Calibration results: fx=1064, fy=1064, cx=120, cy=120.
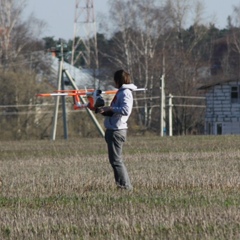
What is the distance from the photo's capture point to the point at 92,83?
7894cm

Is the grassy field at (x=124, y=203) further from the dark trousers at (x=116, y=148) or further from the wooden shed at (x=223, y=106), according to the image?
the wooden shed at (x=223, y=106)

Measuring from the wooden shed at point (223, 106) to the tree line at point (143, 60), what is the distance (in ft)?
3.25

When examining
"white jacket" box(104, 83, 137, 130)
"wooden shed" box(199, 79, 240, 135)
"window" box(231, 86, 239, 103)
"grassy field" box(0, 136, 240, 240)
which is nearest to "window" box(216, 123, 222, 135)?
"wooden shed" box(199, 79, 240, 135)

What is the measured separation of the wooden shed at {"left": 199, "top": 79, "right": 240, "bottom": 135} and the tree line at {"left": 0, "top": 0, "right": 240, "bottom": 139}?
3.25 feet

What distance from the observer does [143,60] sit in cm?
7375

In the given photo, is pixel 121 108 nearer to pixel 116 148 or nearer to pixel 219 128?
pixel 116 148

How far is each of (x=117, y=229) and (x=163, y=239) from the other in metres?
0.78

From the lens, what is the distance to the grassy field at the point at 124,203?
9578 millimetres

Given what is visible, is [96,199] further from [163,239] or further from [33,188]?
[163,239]

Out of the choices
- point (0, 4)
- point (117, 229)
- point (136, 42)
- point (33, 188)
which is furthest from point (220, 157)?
point (0, 4)

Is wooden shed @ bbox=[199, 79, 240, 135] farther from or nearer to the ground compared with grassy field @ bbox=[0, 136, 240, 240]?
nearer to the ground

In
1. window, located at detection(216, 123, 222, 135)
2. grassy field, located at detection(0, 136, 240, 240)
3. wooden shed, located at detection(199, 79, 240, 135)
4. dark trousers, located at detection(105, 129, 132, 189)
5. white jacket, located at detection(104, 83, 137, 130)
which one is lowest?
window, located at detection(216, 123, 222, 135)

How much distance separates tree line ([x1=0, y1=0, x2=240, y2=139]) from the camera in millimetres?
57594

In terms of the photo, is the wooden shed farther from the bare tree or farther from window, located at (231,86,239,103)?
the bare tree
